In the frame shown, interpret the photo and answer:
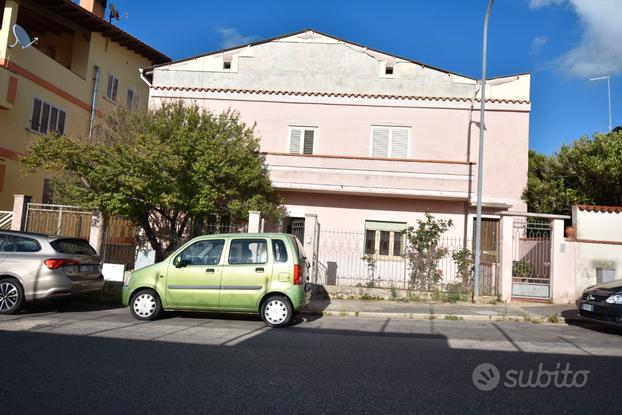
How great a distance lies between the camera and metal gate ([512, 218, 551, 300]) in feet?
44.8

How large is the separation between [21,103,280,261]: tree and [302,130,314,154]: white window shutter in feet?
8.14

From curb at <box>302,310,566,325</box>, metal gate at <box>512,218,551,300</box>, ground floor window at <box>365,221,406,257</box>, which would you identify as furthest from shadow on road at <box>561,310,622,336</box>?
ground floor window at <box>365,221,406,257</box>

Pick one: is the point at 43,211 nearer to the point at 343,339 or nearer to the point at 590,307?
the point at 343,339

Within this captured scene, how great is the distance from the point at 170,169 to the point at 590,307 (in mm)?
10349

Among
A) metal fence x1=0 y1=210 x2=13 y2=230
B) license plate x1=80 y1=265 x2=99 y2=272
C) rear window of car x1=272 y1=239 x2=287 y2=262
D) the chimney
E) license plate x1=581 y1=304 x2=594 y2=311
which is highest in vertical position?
the chimney

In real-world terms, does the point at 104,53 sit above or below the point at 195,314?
above

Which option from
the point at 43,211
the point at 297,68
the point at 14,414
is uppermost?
the point at 297,68

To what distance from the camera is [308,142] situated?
60.1 ft

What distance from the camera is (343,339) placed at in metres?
8.24

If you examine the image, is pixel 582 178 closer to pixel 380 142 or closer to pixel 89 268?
pixel 380 142

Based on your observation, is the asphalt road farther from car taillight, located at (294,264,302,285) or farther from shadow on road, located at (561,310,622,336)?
car taillight, located at (294,264,302,285)

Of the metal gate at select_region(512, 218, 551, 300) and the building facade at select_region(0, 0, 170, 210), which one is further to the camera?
the building facade at select_region(0, 0, 170, 210)

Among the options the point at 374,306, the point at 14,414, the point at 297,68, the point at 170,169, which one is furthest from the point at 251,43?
the point at 14,414

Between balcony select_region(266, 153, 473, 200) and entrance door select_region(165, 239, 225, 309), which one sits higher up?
balcony select_region(266, 153, 473, 200)
